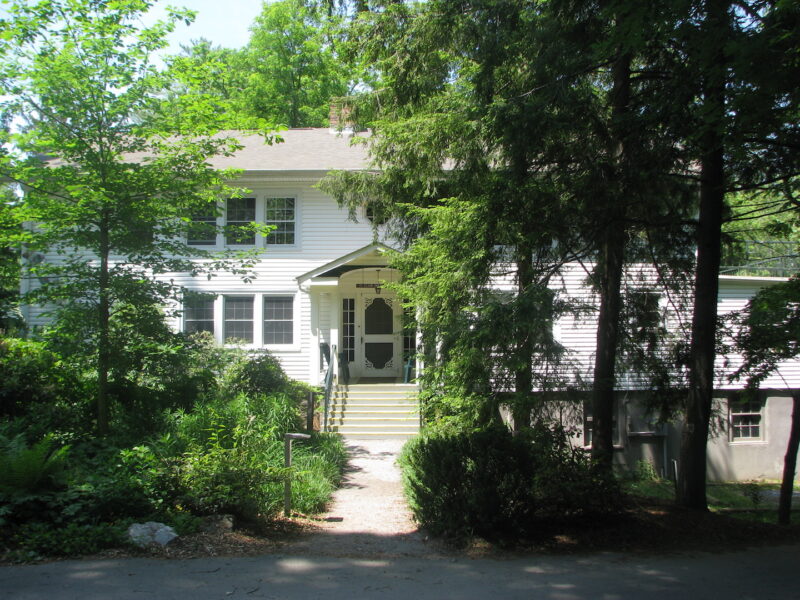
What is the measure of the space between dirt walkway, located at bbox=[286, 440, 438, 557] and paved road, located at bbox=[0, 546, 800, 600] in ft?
1.67

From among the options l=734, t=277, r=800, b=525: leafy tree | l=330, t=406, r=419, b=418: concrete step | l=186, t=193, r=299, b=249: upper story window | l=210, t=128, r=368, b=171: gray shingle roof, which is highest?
l=210, t=128, r=368, b=171: gray shingle roof

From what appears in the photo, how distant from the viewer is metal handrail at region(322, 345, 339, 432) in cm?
1382

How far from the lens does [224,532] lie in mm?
6371

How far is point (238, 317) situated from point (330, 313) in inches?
101

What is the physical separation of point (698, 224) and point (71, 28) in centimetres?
882

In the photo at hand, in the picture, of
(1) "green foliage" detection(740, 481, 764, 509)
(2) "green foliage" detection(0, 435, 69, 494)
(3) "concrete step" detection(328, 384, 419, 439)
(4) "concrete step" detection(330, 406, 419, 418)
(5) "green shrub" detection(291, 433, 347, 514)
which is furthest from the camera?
(4) "concrete step" detection(330, 406, 419, 418)

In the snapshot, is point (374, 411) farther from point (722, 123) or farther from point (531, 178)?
point (722, 123)

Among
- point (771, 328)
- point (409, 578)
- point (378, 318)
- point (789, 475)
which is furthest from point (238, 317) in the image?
point (771, 328)

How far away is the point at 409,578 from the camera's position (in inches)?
212

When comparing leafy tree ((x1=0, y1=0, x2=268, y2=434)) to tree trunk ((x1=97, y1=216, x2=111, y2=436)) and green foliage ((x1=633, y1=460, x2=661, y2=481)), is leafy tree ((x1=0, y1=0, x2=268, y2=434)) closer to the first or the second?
tree trunk ((x1=97, y1=216, x2=111, y2=436))

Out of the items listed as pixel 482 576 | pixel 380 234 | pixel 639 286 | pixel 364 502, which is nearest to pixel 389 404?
pixel 380 234

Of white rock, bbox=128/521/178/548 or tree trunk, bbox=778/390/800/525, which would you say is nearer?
white rock, bbox=128/521/178/548

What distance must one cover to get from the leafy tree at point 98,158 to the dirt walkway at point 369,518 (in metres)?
3.94

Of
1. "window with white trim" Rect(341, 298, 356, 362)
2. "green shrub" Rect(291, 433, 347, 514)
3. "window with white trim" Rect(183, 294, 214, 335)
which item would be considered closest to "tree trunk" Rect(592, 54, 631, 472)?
"green shrub" Rect(291, 433, 347, 514)
